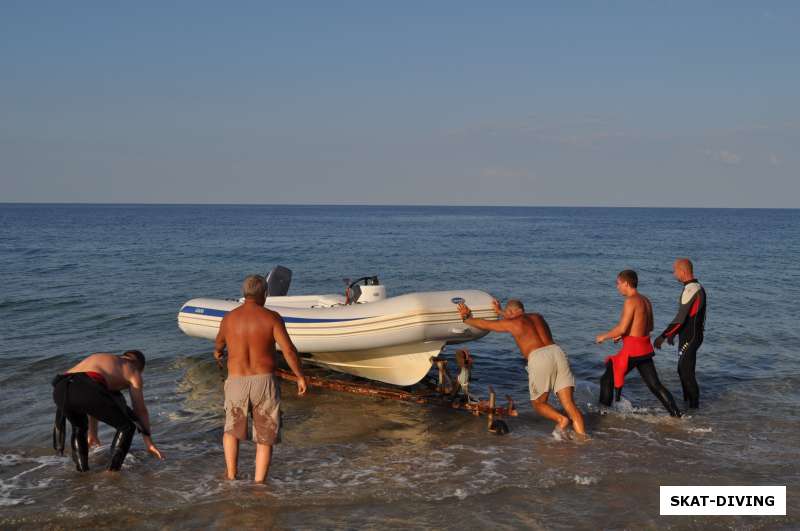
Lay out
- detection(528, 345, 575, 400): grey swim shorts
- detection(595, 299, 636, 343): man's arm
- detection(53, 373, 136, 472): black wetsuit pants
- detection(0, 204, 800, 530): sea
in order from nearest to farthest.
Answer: detection(0, 204, 800, 530): sea, detection(53, 373, 136, 472): black wetsuit pants, detection(528, 345, 575, 400): grey swim shorts, detection(595, 299, 636, 343): man's arm

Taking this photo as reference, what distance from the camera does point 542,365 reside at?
699 cm

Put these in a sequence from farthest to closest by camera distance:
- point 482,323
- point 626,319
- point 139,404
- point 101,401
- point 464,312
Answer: point 464,312 → point 626,319 → point 482,323 → point 139,404 → point 101,401

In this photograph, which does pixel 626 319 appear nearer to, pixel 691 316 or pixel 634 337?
pixel 634 337

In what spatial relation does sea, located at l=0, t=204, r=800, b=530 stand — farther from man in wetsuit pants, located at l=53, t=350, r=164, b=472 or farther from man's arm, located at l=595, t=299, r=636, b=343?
man's arm, located at l=595, t=299, r=636, b=343

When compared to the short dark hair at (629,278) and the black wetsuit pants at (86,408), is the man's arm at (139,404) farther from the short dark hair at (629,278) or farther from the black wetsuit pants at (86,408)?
the short dark hair at (629,278)

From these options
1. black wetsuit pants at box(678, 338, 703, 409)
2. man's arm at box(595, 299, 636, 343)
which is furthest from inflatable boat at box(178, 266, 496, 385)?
black wetsuit pants at box(678, 338, 703, 409)

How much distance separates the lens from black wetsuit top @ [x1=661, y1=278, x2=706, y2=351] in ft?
26.2

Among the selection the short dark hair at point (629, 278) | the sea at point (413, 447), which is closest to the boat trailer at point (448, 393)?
the sea at point (413, 447)

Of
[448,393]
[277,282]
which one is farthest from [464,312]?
[277,282]

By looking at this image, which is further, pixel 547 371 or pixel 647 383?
pixel 647 383

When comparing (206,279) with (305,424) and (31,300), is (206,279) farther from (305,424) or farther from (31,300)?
(305,424)

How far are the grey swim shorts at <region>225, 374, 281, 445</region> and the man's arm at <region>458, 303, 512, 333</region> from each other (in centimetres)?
248

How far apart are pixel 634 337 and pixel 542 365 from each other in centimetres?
132

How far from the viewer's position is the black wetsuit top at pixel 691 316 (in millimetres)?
7980
